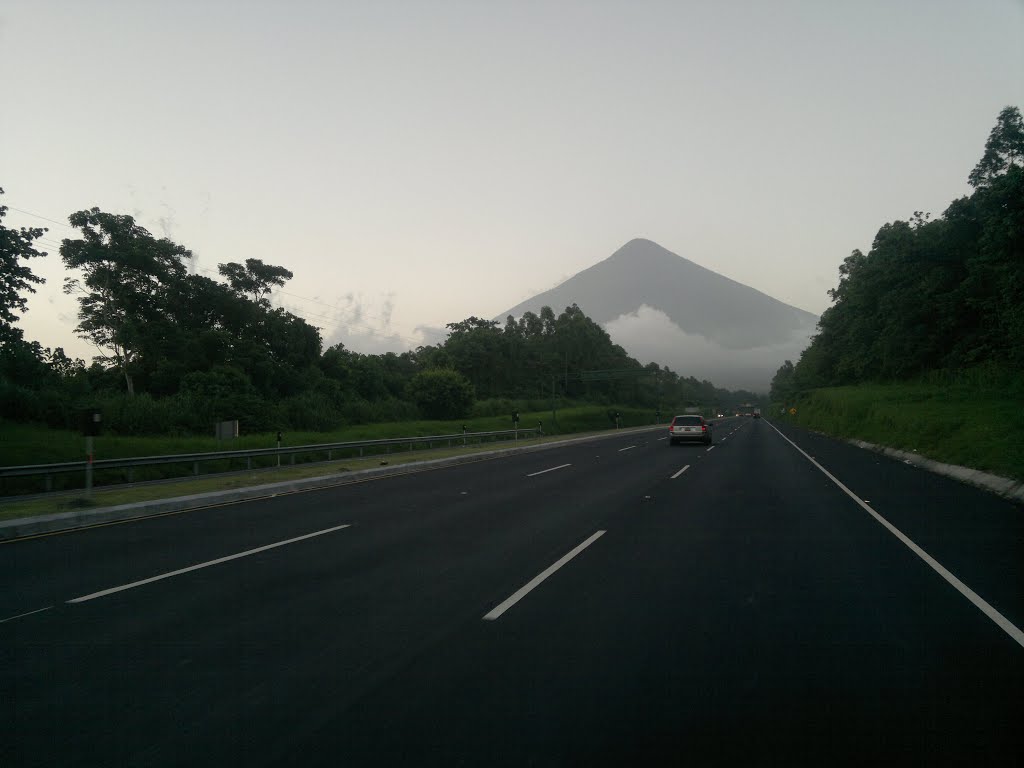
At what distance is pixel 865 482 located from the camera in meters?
17.9

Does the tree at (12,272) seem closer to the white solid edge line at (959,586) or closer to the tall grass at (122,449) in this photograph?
the tall grass at (122,449)

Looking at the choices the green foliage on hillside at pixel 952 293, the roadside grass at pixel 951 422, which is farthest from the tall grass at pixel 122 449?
the green foliage on hillside at pixel 952 293

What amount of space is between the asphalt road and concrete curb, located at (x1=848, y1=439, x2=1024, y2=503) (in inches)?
134

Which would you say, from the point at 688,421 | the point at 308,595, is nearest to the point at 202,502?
the point at 308,595

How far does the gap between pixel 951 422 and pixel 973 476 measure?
860cm

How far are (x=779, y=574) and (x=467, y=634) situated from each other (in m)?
4.14

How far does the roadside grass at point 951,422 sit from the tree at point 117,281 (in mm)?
48288

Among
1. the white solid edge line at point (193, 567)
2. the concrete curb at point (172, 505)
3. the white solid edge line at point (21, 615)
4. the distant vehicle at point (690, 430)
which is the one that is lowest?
the white solid edge line at point (193, 567)

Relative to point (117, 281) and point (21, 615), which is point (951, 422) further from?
point (117, 281)

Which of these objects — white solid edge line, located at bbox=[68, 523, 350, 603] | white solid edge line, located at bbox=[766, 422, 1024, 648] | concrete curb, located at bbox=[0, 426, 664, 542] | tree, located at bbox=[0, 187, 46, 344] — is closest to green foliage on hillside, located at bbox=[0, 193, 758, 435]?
tree, located at bbox=[0, 187, 46, 344]

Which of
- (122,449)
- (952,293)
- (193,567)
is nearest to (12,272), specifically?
(122,449)

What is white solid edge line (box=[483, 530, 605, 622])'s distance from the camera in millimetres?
6512

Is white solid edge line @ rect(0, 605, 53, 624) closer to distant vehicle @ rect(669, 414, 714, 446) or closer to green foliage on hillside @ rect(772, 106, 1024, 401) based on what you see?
distant vehicle @ rect(669, 414, 714, 446)

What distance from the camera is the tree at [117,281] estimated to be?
4916cm
